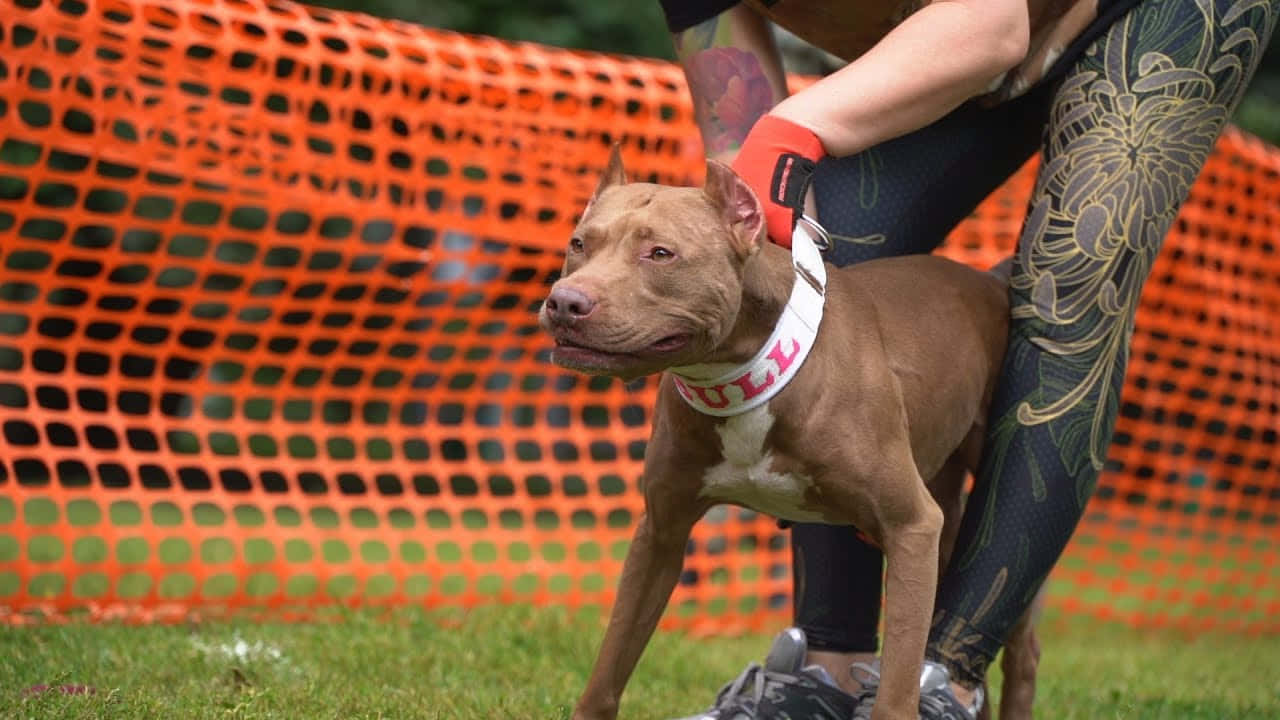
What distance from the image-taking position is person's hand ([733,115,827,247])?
260 centimetres

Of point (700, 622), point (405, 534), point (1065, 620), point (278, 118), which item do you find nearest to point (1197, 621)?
point (1065, 620)

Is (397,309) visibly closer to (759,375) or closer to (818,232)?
(818,232)

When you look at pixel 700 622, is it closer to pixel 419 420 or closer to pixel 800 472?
pixel 800 472

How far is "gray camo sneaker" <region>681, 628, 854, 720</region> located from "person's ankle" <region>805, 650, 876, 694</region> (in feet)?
0.41

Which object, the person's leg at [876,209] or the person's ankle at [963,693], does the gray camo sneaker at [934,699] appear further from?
the person's leg at [876,209]

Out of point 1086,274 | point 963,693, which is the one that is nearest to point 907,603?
point 963,693

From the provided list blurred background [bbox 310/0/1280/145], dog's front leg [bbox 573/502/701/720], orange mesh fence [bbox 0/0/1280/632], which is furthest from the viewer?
blurred background [bbox 310/0/1280/145]

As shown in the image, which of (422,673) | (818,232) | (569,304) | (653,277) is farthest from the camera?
(422,673)

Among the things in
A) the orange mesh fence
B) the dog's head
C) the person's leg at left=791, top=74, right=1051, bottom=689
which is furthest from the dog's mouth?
the orange mesh fence

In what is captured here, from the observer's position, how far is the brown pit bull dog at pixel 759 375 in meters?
2.43

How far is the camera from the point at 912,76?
2.67m

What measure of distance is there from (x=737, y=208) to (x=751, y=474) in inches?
19.2

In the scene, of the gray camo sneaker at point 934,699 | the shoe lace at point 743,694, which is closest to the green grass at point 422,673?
the shoe lace at point 743,694

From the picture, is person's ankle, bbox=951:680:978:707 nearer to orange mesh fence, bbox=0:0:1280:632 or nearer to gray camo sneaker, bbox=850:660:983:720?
gray camo sneaker, bbox=850:660:983:720
